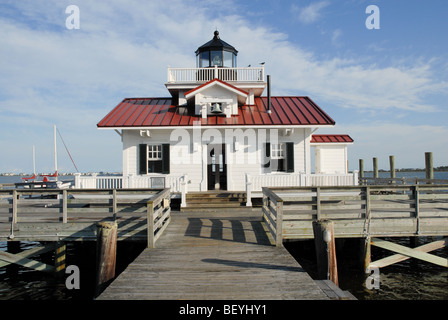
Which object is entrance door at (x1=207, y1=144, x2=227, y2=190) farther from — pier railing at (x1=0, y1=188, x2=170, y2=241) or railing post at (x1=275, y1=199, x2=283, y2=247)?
railing post at (x1=275, y1=199, x2=283, y2=247)

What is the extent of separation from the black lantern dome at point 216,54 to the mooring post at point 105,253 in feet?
46.1

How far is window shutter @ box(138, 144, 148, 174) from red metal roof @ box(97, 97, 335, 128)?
1146mm

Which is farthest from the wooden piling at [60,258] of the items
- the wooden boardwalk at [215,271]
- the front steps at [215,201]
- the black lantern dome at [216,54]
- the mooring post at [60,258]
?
the black lantern dome at [216,54]

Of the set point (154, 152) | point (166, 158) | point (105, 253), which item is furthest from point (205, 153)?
point (105, 253)

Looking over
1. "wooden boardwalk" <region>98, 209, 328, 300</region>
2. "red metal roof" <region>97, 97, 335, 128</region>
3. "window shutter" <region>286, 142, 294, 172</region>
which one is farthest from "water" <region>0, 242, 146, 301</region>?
"window shutter" <region>286, 142, 294, 172</region>

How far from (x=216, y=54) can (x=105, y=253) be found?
14719 mm

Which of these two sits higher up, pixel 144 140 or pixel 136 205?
pixel 144 140

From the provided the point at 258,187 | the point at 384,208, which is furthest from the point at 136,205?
the point at 384,208

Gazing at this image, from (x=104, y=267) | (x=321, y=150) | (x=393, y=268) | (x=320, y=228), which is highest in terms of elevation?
(x=321, y=150)

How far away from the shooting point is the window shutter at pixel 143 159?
14.1 m

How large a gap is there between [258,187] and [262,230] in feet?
14.7

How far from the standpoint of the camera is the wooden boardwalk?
448 cm

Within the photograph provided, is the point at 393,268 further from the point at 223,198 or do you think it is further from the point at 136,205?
the point at 136,205
